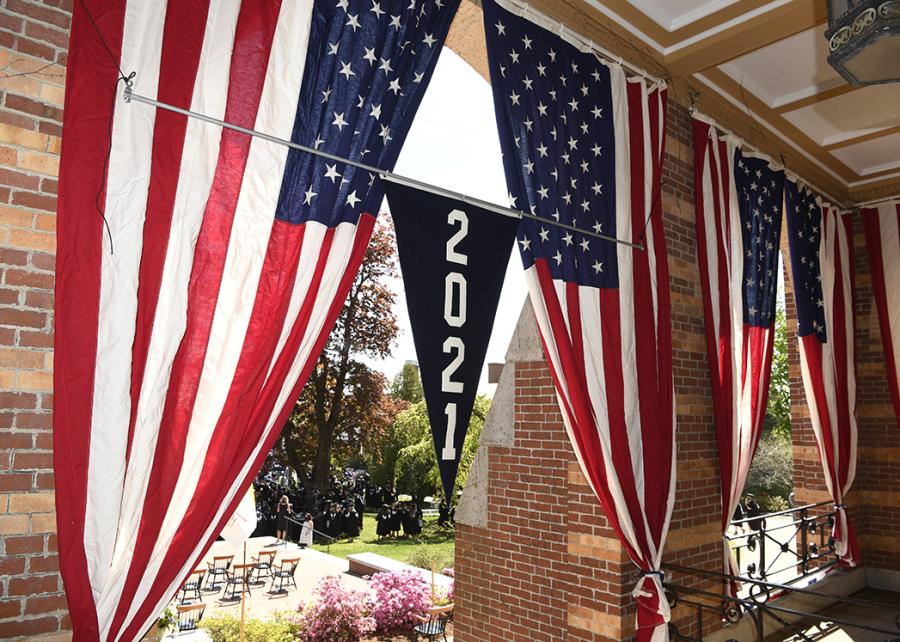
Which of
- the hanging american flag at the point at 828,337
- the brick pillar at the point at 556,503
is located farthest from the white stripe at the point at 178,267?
the hanging american flag at the point at 828,337

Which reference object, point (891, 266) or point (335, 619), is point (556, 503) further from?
point (891, 266)

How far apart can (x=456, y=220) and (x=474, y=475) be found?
9.15ft

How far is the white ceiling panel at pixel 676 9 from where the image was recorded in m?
4.26

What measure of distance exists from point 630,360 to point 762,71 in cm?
305

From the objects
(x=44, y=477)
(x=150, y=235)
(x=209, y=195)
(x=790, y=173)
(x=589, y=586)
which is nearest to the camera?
(x=44, y=477)

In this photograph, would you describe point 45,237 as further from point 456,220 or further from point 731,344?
point 731,344

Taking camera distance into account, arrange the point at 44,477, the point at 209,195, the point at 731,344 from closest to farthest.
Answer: the point at 44,477 < the point at 209,195 < the point at 731,344

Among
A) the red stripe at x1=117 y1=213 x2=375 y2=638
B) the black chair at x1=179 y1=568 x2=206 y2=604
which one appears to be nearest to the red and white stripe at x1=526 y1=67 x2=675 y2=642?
the red stripe at x1=117 y1=213 x2=375 y2=638

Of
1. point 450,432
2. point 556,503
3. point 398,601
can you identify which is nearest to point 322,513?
point 398,601

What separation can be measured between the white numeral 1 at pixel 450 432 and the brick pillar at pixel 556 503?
1.72m

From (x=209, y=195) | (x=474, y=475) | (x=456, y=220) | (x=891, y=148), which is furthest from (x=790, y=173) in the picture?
(x=209, y=195)

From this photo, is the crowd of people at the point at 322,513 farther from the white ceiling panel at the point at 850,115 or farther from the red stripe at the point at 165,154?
the red stripe at the point at 165,154

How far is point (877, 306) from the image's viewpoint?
737 cm

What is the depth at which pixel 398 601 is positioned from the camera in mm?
8062
